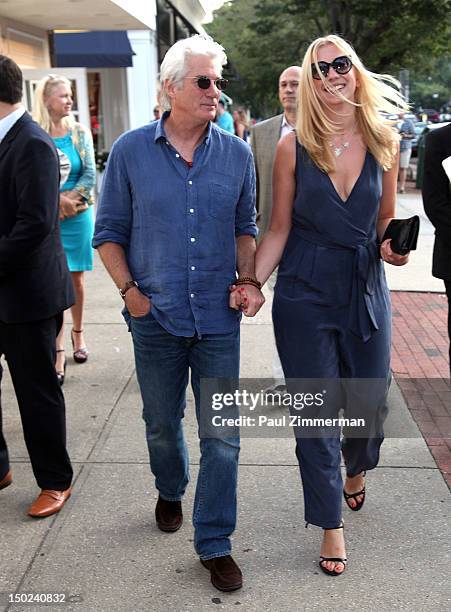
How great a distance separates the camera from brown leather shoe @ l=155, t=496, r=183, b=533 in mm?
3396

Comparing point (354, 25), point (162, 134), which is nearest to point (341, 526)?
point (162, 134)

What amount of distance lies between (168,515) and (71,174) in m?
2.88

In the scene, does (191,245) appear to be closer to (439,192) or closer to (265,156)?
(439,192)

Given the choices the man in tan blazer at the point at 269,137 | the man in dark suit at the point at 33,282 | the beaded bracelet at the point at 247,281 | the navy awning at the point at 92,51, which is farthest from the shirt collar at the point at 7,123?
the navy awning at the point at 92,51

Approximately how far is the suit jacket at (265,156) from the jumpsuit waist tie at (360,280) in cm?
142

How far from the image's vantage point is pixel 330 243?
305 cm

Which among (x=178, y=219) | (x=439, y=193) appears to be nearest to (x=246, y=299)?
Answer: (x=178, y=219)

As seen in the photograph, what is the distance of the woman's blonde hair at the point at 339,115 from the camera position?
9.82 ft

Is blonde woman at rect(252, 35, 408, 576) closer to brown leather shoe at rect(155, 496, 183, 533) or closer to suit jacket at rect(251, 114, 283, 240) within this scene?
brown leather shoe at rect(155, 496, 183, 533)

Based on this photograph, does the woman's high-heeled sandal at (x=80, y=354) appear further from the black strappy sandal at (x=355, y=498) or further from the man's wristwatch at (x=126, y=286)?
the man's wristwatch at (x=126, y=286)

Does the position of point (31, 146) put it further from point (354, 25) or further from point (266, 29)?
point (266, 29)

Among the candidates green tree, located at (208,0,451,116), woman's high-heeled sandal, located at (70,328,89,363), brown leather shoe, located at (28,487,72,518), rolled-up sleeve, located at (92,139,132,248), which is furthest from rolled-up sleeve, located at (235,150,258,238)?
green tree, located at (208,0,451,116)

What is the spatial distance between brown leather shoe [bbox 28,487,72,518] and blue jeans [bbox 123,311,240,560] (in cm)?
77

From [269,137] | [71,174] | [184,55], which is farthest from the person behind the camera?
[71,174]
